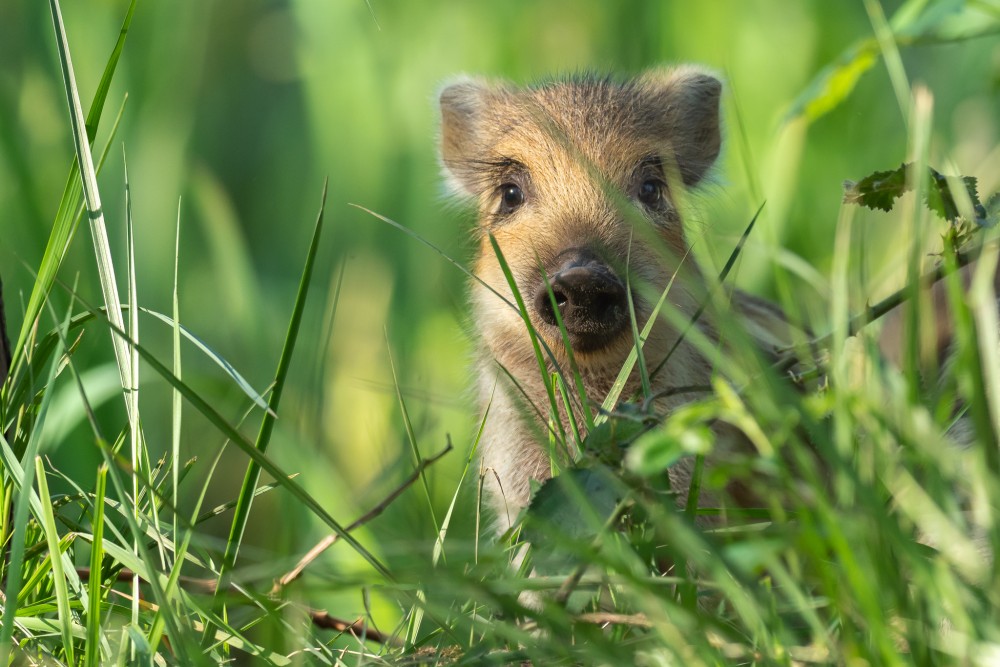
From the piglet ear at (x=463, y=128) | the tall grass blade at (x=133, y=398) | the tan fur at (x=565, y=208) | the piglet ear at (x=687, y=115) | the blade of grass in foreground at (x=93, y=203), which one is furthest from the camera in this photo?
the piglet ear at (x=463, y=128)

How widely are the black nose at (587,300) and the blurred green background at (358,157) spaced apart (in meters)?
1.34

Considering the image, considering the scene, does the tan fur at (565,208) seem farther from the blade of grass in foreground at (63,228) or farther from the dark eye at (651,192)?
the blade of grass in foreground at (63,228)

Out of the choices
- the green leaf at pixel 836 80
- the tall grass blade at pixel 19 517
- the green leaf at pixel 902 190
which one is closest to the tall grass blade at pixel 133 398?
the tall grass blade at pixel 19 517

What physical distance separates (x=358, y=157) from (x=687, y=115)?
8.47 ft

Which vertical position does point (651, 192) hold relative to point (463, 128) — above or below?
below

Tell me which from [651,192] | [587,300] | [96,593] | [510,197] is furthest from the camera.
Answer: [510,197]

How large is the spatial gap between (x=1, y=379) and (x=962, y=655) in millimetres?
1790

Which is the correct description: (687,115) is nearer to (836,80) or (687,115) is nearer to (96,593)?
(836,80)

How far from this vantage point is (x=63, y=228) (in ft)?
6.66

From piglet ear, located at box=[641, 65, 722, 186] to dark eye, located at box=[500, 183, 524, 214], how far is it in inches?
17.6

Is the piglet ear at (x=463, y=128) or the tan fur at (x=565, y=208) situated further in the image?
the piglet ear at (x=463, y=128)

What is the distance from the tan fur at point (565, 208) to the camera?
2.91 m

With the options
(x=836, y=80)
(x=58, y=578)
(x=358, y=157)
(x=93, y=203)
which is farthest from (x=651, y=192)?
(x=358, y=157)

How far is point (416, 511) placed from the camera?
2342mm
